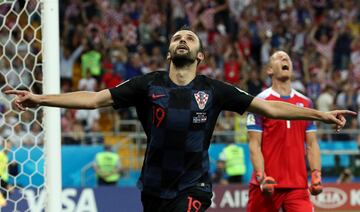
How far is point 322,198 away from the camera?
13977 millimetres

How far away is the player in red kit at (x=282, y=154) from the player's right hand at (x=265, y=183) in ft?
0.06

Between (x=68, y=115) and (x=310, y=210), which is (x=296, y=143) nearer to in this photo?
(x=310, y=210)

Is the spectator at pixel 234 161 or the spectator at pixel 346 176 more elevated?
the spectator at pixel 234 161

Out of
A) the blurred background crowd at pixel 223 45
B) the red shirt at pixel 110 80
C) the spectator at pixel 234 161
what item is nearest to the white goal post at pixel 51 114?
the spectator at pixel 234 161

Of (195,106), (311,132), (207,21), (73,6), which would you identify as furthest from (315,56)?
(195,106)

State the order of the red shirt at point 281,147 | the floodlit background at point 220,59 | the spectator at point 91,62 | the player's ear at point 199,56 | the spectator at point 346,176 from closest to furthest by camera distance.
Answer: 1. the player's ear at point 199,56
2. the red shirt at point 281,147
3. the floodlit background at point 220,59
4. the spectator at point 346,176
5. the spectator at point 91,62

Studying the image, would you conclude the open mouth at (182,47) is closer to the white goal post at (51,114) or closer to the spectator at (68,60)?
the white goal post at (51,114)

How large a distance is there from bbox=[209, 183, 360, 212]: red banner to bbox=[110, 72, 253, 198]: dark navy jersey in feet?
25.2

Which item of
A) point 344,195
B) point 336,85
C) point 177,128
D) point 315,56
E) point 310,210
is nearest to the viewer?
point 177,128

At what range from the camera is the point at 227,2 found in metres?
20.2

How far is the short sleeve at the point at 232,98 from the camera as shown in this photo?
582 cm

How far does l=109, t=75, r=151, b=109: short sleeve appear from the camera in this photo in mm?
5664

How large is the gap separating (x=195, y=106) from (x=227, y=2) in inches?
581

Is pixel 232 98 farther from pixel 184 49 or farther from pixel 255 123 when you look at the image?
pixel 255 123
